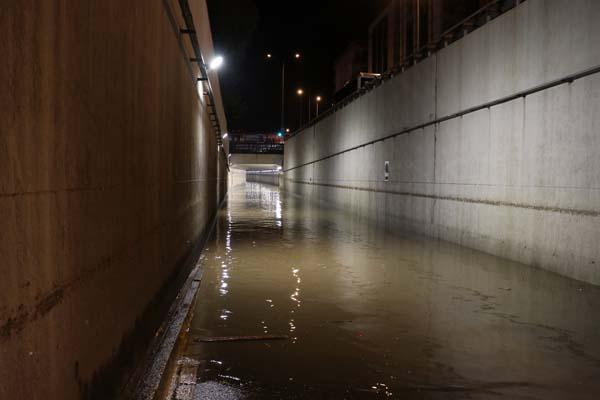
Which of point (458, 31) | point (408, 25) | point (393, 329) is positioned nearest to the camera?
point (393, 329)

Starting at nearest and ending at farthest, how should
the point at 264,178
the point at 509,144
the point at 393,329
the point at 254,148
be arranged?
1. the point at 393,329
2. the point at 509,144
3. the point at 254,148
4. the point at 264,178

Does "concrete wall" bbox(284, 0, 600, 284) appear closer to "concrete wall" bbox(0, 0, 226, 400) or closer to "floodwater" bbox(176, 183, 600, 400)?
"floodwater" bbox(176, 183, 600, 400)

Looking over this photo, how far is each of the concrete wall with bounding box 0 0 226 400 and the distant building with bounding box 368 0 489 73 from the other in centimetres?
1517

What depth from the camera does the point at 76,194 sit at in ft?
12.3

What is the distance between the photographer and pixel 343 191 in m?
33.7

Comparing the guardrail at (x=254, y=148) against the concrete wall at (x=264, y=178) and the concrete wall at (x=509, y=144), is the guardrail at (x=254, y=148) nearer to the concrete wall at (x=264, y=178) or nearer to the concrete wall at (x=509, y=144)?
the concrete wall at (x=264, y=178)

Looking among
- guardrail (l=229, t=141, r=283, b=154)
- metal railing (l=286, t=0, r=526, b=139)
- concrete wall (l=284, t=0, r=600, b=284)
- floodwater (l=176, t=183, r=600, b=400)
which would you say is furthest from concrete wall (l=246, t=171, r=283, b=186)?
floodwater (l=176, t=183, r=600, b=400)

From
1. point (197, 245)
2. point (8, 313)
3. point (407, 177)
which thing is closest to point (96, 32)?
point (8, 313)

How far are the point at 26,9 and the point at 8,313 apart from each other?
4.52ft

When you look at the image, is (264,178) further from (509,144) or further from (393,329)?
(393,329)

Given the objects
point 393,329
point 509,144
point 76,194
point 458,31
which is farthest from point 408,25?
point 76,194

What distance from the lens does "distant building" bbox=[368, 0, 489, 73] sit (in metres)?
35.0

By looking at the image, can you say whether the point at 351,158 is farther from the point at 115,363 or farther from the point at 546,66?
the point at 115,363

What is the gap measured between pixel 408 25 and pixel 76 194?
4154 cm
